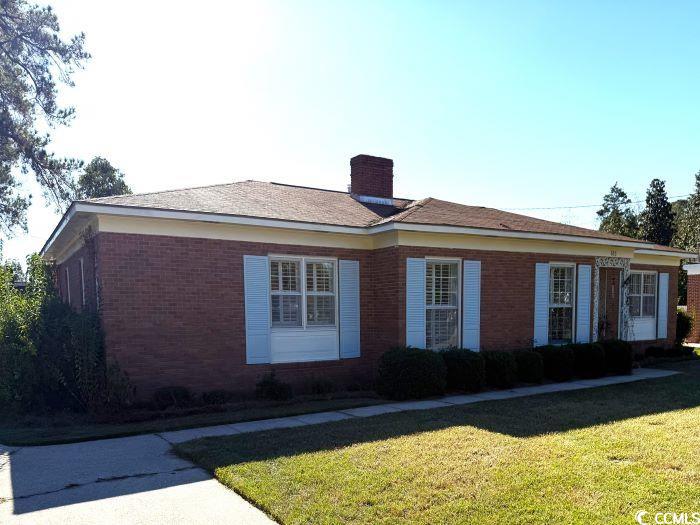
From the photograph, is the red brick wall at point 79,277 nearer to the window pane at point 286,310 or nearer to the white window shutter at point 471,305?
the window pane at point 286,310

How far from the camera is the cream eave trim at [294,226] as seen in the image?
25.7 feet

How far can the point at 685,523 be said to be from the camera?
12.0 feet

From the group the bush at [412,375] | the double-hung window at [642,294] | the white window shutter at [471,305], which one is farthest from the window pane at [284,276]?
the double-hung window at [642,294]

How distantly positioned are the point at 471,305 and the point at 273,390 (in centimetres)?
476

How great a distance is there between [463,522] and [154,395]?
6.23 m

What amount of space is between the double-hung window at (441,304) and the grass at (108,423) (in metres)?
2.70

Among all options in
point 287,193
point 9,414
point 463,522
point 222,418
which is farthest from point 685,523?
point 287,193

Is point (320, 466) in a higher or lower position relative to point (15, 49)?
lower

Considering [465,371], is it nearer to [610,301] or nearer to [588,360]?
[588,360]

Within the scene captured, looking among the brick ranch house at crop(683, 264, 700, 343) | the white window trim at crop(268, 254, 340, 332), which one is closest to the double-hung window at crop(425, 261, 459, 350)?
the white window trim at crop(268, 254, 340, 332)

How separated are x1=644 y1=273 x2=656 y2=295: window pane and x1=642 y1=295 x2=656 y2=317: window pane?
0.16 metres

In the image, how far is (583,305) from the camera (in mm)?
12367

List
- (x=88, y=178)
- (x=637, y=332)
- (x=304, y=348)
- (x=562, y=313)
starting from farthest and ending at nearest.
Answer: (x=88, y=178) < (x=637, y=332) < (x=562, y=313) < (x=304, y=348)

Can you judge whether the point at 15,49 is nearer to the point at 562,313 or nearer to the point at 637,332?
the point at 562,313
